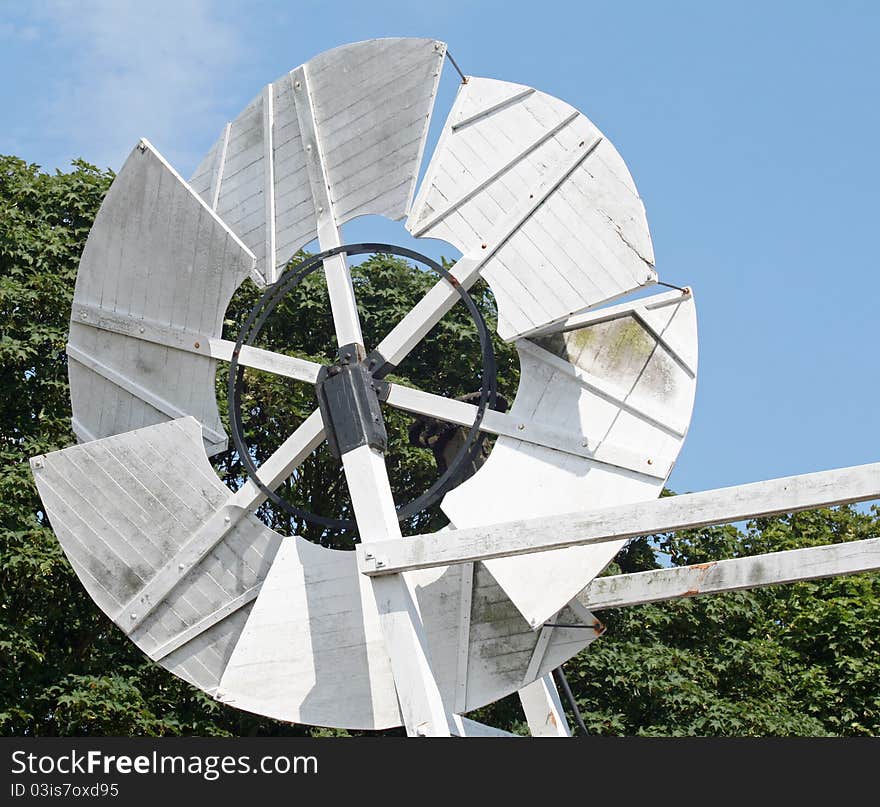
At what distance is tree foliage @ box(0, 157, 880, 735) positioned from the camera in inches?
656

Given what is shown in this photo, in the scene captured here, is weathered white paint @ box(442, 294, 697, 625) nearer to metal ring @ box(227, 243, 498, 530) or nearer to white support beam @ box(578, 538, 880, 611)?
metal ring @ box(227, 243, 498, 530)

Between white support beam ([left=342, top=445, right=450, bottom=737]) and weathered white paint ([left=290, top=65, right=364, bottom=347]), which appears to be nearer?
white support beam ([left=342, top=445, right=450, bottom=737])

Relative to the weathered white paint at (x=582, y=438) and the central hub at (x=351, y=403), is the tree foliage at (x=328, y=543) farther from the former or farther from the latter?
the weathered white paint at (x=582, y=438)

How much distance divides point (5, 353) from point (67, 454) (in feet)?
23.5

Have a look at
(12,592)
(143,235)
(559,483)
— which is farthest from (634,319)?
(12,592)

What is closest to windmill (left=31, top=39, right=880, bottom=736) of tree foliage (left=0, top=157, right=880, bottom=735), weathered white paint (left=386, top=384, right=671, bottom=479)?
weathered white paint (left=386, top=384, right=671, bottom=479)

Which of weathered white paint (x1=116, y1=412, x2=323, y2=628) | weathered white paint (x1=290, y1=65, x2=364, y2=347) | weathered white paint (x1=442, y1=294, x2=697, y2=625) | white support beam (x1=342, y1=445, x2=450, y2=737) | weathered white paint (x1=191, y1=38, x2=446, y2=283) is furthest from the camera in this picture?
weathered white paint (x1=116, y1=412, x2=323, y2=628)

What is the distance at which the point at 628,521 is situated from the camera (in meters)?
8.05

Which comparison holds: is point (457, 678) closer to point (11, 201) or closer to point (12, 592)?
point (12, 592)

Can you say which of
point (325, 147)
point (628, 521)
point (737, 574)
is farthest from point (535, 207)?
point (737, 574)

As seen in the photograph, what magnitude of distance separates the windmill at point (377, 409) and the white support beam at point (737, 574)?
0.8 inches

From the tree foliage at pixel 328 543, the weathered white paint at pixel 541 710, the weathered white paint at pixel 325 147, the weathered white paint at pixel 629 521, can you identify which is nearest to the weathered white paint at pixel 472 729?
the weathered white paint at pixel 541 710

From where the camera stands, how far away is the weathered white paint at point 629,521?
7.55 m

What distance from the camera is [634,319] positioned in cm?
994
